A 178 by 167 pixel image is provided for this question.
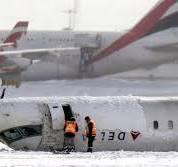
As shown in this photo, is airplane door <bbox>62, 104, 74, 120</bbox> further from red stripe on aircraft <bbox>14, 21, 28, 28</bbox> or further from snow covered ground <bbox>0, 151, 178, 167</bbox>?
red stripe on aircraft <bbox>14, 21, 28, 28</bbox>

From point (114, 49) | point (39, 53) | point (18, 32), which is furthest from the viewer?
point (114, 49)

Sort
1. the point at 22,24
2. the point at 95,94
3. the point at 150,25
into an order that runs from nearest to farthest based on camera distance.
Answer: the point at 95,94
the point at 22,24
the point at 150,25

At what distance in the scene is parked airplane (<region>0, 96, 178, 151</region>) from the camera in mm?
21344

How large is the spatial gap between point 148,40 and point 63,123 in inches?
1446

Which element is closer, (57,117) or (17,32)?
(57,117)

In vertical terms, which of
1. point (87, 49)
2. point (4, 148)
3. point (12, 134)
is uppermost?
point (87, 49)

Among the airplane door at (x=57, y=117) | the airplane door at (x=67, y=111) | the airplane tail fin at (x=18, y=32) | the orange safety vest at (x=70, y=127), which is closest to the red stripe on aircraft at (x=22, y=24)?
the airplane tail fin at (x=18, y=32)

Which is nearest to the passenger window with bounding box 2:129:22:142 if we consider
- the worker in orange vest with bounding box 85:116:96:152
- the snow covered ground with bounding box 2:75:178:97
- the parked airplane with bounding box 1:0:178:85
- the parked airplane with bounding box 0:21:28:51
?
the worker in orange vest with bounding box 85:116:96:152

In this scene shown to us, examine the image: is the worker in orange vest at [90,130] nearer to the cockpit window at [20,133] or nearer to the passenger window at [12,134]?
the cockpit window at [20,133]

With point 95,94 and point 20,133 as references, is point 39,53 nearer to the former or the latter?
point 95,94

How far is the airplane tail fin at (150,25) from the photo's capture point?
5644 cm

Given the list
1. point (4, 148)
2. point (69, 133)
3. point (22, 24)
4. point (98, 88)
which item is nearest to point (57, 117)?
point (69, 133)

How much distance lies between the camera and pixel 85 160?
17.9m

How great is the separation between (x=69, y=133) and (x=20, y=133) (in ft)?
6.47
